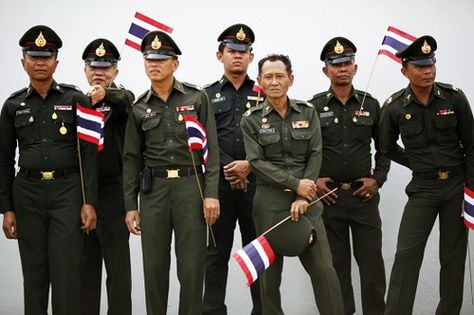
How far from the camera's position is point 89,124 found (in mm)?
4176

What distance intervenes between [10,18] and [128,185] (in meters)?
2.22

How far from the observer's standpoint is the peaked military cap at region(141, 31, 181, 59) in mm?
4133

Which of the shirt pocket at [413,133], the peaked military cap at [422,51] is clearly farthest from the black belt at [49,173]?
the peaked military cap at [422,51]

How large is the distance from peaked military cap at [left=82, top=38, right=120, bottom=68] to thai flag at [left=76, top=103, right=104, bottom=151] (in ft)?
2.11

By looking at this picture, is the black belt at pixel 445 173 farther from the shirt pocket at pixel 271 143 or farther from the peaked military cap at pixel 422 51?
the shirt pocket at pixel 271 143

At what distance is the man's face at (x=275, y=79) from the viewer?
4.04m

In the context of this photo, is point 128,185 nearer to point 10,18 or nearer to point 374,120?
point 374,120

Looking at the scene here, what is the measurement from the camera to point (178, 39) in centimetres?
561

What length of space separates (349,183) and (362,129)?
0.35 meters

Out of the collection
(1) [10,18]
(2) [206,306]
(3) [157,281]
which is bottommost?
(2) [206,306]

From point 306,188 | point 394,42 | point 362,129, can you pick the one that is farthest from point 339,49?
point 306,188

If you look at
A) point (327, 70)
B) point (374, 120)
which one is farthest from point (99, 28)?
point (374, 120)

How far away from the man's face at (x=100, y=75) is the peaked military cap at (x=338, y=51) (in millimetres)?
1403

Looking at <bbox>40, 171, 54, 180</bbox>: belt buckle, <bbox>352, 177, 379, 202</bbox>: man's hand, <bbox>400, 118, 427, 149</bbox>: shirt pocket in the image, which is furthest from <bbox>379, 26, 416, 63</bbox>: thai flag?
<bbox>40, 171, 54, 180</bbox>: belt buckle
